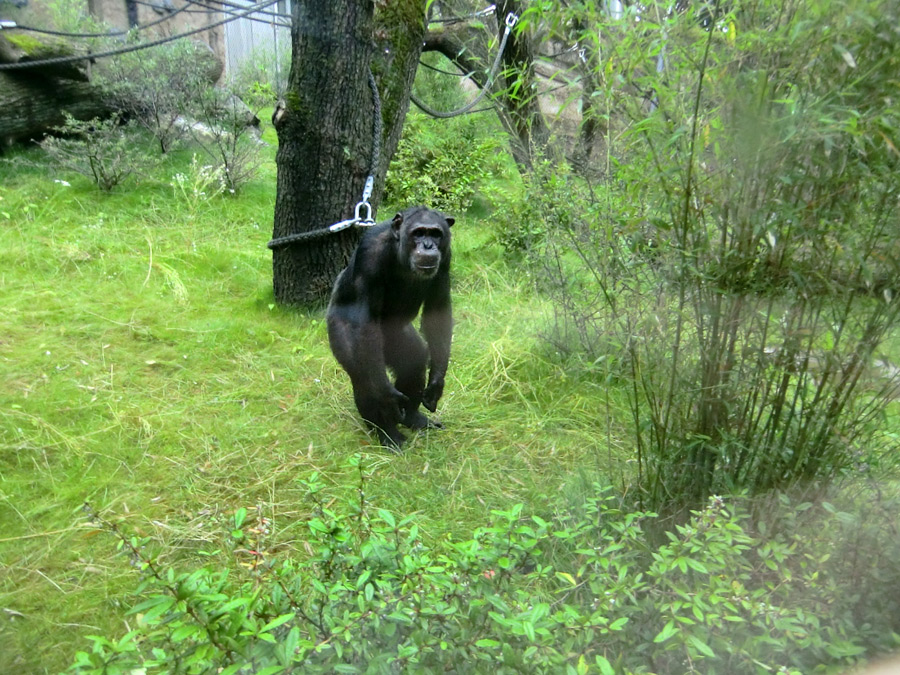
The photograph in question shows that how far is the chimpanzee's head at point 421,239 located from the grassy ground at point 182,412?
116 cm

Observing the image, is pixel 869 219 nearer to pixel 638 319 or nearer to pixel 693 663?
pixel 638 319

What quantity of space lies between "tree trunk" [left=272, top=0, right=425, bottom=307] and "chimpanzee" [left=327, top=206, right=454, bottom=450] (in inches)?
58.4

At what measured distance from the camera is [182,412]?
4152mm

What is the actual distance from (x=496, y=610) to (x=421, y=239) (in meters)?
2.32

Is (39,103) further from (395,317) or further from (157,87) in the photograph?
(395,317)

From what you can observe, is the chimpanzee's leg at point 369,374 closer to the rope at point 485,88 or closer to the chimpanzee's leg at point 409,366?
the chimpanzee's leg at point 409,366

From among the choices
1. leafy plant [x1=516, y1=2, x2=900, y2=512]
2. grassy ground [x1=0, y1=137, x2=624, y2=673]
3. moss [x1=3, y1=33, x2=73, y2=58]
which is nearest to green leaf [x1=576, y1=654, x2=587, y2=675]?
leafy plant [x1=516, y1=2, x2=900, y2=512]

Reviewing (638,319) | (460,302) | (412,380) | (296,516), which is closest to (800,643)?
(638,319)

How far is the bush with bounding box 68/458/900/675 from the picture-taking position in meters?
1.65

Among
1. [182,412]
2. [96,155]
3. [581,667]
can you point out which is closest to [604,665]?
[581,667]

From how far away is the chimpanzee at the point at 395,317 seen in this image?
382cm

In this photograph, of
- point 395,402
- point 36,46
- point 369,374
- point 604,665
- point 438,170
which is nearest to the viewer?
point 604,665

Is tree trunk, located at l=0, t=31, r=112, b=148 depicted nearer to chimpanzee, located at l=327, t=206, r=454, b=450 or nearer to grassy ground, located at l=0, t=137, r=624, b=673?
grassy ground, located at l=0, t=137, r=624, b=673

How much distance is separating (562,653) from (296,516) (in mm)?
1781
